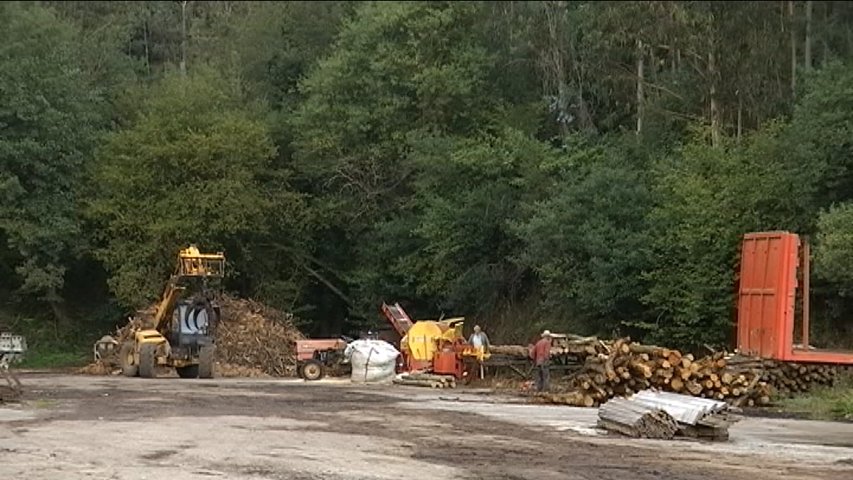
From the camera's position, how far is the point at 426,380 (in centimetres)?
2964

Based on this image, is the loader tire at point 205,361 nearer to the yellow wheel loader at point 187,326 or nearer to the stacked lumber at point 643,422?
the yellow wheel loader at point 187,326

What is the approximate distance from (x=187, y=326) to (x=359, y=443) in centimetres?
1688

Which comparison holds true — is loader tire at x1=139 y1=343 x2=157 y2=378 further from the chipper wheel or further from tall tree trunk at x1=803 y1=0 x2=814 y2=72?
tall tree trunk at x1=803 y1=0 x2=814 y2=72

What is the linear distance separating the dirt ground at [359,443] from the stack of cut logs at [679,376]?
1421 millimetres

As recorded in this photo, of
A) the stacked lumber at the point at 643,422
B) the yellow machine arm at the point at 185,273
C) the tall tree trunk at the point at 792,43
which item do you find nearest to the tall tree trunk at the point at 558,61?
the tall tree trunk at the point at 792,43

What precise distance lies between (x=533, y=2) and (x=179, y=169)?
14428 mm

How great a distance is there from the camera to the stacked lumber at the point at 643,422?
680 inches

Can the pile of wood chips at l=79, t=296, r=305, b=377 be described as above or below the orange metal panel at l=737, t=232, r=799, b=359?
below

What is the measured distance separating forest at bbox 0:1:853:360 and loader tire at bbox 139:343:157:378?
928 centimetres

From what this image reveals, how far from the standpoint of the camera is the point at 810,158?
2866 centimetres

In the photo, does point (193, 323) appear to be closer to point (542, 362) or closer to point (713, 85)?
point (542, 362)

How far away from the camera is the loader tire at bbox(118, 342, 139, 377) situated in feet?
105

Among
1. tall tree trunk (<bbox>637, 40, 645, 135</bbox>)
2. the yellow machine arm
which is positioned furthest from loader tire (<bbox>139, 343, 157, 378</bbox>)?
tall tree trunk (<bbox>637, 40, 645, 135</bbox>)

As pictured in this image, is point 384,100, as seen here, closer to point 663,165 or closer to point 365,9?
point 365,9
